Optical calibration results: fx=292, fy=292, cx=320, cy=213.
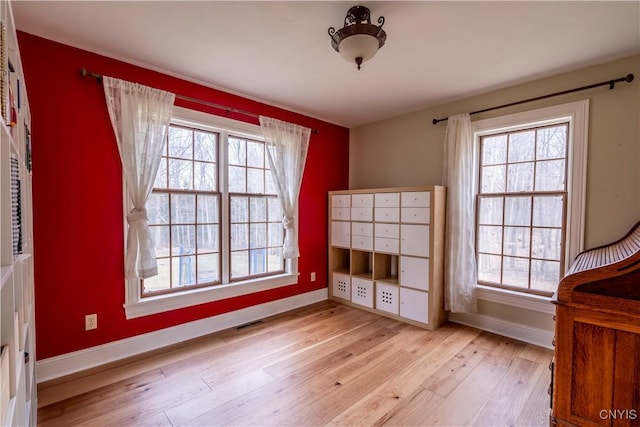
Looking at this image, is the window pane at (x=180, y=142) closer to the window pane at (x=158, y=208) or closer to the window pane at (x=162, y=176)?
the window pane at (x=162, y=176)

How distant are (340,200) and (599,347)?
287 cm

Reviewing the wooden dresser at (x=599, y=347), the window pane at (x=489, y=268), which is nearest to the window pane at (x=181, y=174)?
the wooden dresser at (x=599, y=347)

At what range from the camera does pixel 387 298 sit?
3422mm

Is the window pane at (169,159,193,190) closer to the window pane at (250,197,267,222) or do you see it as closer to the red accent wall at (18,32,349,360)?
the red accent wall at (18,32,349,360)

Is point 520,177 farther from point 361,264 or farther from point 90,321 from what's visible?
point 90,321

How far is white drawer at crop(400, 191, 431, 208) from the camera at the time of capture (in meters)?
3.06

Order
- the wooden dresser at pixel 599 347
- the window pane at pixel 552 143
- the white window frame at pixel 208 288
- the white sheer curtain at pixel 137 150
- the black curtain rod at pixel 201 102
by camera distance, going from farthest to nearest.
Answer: the window pane at pixel 552 143
the white window frame at pixel 208 288
the white sheer curtain at pixel 137 150
the black curtain rod at pixel 201 102
the wooden dresser at pixel 599 347

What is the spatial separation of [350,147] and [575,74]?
2.57 meters

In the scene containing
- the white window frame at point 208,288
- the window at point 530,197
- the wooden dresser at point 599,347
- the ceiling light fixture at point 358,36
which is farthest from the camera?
the window at point 530,197

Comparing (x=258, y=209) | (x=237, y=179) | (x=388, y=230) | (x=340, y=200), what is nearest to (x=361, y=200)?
(x=340, y=200)

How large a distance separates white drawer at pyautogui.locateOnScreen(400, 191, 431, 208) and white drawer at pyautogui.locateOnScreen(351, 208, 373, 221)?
0.45m

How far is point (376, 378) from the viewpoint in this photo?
219 cm

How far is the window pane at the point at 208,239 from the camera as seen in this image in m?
2.91

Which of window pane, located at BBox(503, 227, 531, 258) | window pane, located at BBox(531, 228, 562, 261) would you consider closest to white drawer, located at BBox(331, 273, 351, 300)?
window pane, located at BBox(503, 227, 531, 258)
